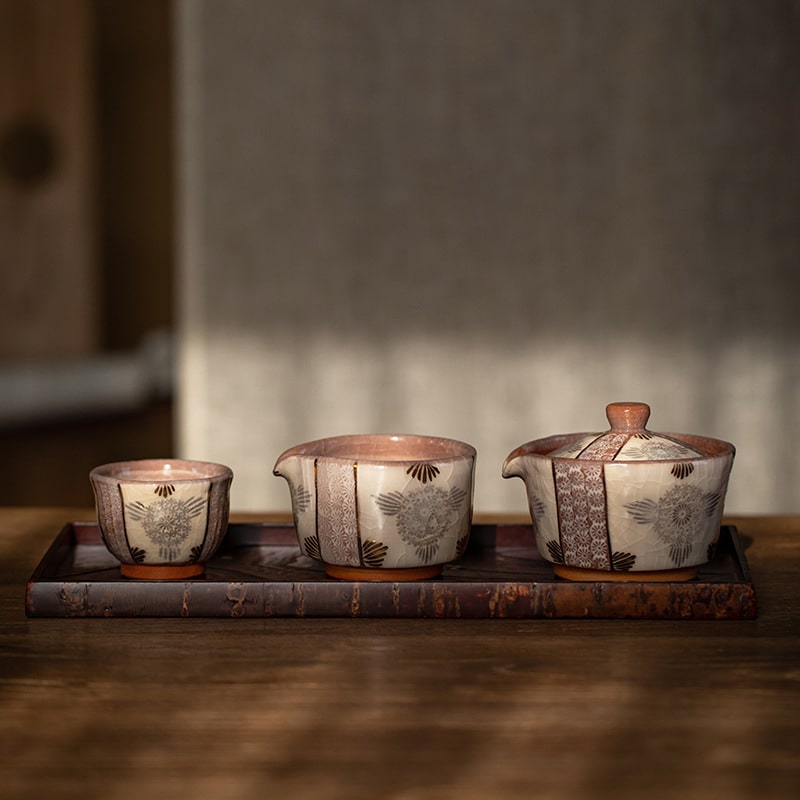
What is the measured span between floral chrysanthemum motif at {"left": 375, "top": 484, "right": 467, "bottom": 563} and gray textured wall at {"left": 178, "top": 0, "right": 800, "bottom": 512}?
134 centimetres

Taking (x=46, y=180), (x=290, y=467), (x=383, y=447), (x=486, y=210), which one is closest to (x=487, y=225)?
(x=486, y=210)

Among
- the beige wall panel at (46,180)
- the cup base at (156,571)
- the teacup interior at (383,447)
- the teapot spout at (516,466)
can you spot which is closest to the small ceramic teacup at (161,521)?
the cup base at (156,571)

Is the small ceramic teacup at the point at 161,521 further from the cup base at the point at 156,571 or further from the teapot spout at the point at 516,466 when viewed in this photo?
the teapot spout at the point at 516,466

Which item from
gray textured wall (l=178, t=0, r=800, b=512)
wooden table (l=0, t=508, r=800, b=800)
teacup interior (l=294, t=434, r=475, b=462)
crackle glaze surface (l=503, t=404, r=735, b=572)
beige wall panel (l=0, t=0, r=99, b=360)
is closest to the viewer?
wooden table (l=0, t=508, r=800, b=800)

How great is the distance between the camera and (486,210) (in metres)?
2.08

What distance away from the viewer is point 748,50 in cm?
208

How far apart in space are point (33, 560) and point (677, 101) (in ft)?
5.14

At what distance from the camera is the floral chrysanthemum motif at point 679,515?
761mm

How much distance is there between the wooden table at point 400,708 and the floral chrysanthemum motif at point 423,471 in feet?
0.33

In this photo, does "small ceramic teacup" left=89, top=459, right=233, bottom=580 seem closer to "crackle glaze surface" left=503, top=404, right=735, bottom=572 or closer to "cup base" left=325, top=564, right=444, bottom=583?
"cup base" left=325, top=564, right=444, bottom=583

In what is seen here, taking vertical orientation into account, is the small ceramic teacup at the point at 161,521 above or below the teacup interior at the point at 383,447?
below

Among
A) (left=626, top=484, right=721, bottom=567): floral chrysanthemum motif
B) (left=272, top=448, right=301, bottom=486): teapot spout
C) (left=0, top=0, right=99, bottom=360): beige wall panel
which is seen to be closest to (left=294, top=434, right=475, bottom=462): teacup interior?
(left=272, top=448, right=301, bottom=486): teapot spout

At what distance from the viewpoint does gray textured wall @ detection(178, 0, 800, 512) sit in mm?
2070

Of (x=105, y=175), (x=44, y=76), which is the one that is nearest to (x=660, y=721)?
→ (x=44, y=76)
